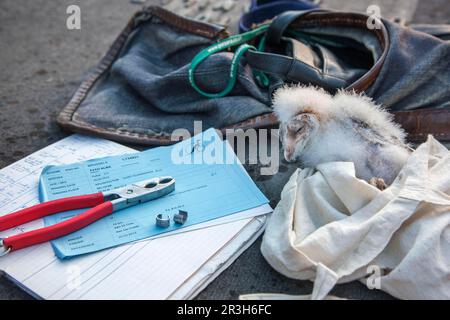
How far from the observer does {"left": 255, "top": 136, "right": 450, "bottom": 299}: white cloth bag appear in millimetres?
950

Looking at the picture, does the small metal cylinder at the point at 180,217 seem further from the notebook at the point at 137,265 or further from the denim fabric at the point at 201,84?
the denim fabric at the point at 201,84

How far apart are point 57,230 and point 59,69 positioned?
1.05m

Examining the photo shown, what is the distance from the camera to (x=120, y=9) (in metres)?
2.46

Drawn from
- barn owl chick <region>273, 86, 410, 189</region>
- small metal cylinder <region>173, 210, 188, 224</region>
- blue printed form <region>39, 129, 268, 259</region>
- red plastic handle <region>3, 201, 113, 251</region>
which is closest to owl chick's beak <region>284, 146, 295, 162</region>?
barn owl chick <region>273, 86, 410, 189</region>

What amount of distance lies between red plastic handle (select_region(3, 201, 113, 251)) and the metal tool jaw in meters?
0.03

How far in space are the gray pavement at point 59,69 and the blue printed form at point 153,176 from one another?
10 cm

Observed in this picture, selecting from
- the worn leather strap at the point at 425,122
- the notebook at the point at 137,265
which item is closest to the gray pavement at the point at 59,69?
the notebook at the point at 137,265

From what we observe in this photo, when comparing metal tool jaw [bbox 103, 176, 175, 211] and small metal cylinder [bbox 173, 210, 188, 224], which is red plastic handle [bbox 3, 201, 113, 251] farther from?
small metal cylinder [bbox 173, 210, 188, 224]

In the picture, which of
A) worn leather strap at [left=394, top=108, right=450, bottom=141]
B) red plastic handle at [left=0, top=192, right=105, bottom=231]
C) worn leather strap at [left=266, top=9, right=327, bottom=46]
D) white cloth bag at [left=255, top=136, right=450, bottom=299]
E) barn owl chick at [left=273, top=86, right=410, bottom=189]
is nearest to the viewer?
white cloth bag at [left=255, top=136, right=450, bottom=299]

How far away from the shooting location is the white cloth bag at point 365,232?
3.12 ft

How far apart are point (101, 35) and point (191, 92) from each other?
0.89m

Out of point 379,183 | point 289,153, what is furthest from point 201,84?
point 379,183

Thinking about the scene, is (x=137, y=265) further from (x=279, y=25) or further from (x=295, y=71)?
(x=279, y=25)

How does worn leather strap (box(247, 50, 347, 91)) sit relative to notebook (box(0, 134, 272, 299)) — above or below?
above
